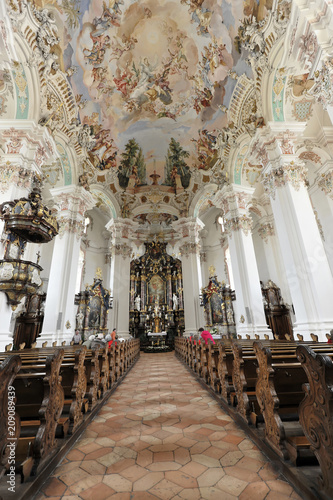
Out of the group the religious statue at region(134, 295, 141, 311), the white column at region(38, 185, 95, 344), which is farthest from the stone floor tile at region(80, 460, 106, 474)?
the religious statue at region(134, 295, 141, 311)

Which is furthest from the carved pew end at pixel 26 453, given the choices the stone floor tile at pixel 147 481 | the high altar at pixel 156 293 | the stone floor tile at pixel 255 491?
the high altar at pixel 156 293

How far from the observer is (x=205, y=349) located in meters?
4.91

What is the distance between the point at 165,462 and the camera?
2.01 meters

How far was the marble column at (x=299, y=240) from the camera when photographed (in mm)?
5613

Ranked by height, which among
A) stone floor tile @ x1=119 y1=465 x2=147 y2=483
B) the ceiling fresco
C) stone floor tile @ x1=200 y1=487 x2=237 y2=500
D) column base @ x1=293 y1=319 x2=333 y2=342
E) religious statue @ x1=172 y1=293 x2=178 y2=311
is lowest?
stone floor tile @ x1=200 y1=487 x2=237 y2=500

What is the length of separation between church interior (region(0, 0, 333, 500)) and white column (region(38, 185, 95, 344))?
0.20 feet

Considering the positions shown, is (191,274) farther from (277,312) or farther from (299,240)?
(299,240)

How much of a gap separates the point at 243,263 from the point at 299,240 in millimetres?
3583

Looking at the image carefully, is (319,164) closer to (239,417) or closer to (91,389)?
(239,417)

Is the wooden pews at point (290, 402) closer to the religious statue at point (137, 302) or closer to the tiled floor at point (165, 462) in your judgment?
the tiled floor at point (165, 462)

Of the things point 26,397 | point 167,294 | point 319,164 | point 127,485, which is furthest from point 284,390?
point 167,294

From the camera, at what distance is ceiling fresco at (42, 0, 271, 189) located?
8.58 m

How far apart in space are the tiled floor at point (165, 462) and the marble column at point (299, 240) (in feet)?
12.1

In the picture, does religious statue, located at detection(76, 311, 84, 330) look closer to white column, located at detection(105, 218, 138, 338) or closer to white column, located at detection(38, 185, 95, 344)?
white column, located at detection(105, 218, 138, 338)
